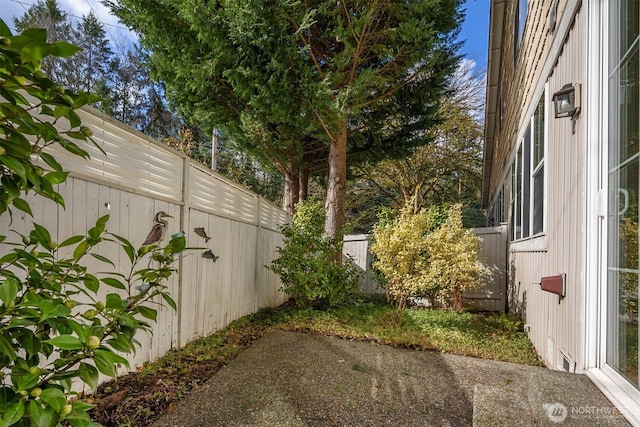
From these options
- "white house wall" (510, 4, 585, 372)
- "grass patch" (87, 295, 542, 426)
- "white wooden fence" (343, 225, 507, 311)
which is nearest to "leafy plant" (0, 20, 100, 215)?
"grass patch" (87, 295, 542, 426)

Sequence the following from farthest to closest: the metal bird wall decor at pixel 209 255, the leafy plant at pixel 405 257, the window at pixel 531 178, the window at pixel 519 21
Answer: the window at pixel 519 21 < the leafy plant at pixel 405 257 < the metal bird wall decor at pixel 209 255 < the window at pixel 531 178

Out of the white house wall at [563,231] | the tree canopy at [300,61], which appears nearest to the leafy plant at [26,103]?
the white house wall at [563,231]

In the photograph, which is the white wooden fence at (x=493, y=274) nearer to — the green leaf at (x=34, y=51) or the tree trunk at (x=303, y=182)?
the tree trunk at (x=303, y=182)

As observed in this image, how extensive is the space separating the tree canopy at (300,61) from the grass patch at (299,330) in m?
1.78

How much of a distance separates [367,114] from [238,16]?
129 inches

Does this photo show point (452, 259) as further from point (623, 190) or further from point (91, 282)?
point (91, 282)

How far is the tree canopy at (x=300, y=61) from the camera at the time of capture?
4961 mm

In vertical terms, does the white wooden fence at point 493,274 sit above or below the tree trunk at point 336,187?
below

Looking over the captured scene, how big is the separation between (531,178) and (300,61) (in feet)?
11.6

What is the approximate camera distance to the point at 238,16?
4.84 m

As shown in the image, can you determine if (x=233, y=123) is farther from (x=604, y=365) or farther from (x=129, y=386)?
(x=604, y=365)

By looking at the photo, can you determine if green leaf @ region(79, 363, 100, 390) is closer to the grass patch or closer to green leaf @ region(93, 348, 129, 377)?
green leaf @ region(93, 348, 129, 377)

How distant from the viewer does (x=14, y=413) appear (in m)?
0.85

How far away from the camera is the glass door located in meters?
1.60
